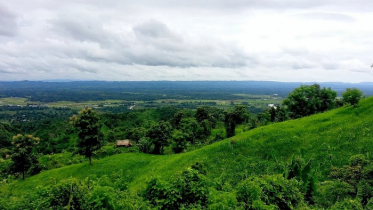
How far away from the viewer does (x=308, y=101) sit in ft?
178

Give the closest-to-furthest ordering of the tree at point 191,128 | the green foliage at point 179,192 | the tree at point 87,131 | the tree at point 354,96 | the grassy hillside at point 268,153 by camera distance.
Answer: the green foliage at point 179,192 < the grassy hillside at point 268,153 < the tree at point 87,131 < the tree at point 354,96 < the tree at point 191,128

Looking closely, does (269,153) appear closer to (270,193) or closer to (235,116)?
(270,193)

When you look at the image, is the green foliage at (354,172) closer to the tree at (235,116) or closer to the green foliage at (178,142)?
the green foliage at (178,142)

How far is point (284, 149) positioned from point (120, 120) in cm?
10848

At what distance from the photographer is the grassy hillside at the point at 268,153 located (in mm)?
30300

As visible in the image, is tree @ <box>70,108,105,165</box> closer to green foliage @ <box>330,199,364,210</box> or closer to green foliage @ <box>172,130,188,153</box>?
green foliage @ <box>172,130,188,153</box>

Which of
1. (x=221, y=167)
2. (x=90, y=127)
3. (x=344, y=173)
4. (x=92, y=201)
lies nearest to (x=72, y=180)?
(x=92, y=201)

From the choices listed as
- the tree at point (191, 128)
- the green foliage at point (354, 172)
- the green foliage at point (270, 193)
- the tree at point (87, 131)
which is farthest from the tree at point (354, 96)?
the tree at point (87, 131)

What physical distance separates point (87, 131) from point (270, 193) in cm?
3220

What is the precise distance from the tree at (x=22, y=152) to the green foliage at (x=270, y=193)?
128ft

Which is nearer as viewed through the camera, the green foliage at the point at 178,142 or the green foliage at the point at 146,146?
the green foliage at the point at 146,146

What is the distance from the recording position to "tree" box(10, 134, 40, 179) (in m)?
38.6

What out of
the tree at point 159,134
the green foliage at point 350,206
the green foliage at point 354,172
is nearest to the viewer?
the green foliage at point 350,206

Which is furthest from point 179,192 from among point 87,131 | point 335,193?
point 87,131
